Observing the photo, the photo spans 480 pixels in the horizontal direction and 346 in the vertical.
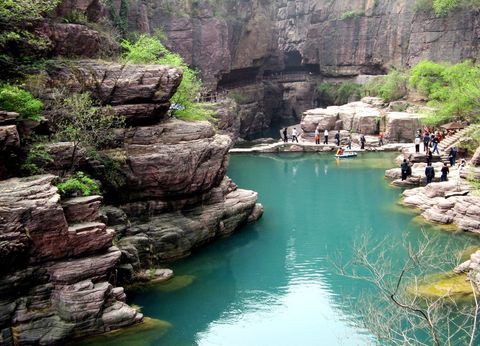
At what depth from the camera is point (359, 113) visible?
53750mm

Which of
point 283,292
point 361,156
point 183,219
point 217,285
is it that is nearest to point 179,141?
point 183,219

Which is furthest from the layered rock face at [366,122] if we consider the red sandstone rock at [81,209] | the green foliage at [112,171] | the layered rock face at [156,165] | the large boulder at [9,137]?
the large boulder at [9,137]

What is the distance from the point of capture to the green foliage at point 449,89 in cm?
4161

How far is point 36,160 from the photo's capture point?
65.0 feet

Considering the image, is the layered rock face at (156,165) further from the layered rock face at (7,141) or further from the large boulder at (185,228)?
the layered rock face at (7,141)

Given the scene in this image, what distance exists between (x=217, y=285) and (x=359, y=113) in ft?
113

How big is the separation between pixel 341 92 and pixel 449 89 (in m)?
21.0

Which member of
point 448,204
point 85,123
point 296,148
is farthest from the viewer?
point 296,148

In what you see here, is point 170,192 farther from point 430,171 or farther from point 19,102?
point 430,171

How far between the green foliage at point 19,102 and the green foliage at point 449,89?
29277 millimetres

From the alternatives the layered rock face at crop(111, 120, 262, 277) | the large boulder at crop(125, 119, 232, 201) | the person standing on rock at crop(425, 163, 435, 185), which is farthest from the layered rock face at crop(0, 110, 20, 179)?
the person standing on rock at crop(425, 163, 435, 185)

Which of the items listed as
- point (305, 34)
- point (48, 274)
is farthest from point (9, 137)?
point (305, 34)

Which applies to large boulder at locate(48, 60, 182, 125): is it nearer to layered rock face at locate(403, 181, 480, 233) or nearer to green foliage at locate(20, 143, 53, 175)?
green foliage at locate(20, 143, 53, 175)

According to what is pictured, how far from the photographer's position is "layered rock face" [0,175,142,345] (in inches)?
662
